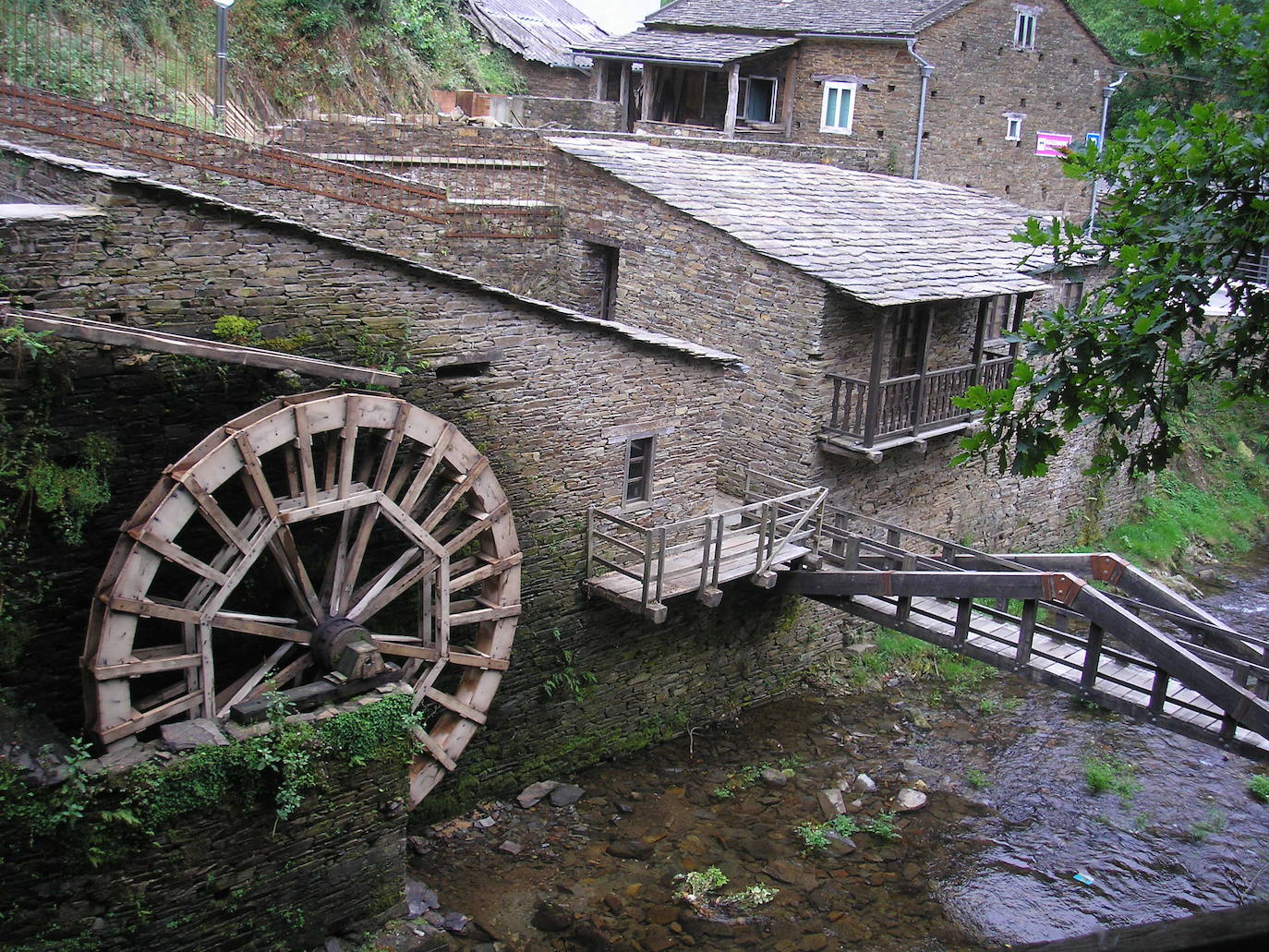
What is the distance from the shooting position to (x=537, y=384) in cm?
1061

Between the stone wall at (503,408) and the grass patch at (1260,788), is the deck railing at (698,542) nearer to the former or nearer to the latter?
the stone wall at (503,408)

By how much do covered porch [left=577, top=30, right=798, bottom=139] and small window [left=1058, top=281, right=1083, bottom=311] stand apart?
7.52 m

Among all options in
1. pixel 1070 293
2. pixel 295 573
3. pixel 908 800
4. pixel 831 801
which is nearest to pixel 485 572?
pixel 295 573

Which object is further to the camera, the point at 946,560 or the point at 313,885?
the point at 946,560

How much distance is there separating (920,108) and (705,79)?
15.6 ft

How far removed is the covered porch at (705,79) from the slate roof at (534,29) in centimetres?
139

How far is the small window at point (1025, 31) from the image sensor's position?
81.0 ft

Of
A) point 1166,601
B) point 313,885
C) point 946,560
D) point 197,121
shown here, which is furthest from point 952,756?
point 197,121

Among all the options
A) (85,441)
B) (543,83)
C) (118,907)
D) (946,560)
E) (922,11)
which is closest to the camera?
(118,907)

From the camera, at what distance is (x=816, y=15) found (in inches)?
959

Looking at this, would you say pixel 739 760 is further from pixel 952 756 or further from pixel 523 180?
pixel 523 180

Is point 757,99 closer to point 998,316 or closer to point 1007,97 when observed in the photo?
point 1007,97

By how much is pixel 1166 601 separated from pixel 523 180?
31.8 ft

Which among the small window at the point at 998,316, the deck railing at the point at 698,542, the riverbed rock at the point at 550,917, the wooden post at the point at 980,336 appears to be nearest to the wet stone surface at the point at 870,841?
the riverbed rock at the point at 550,917
